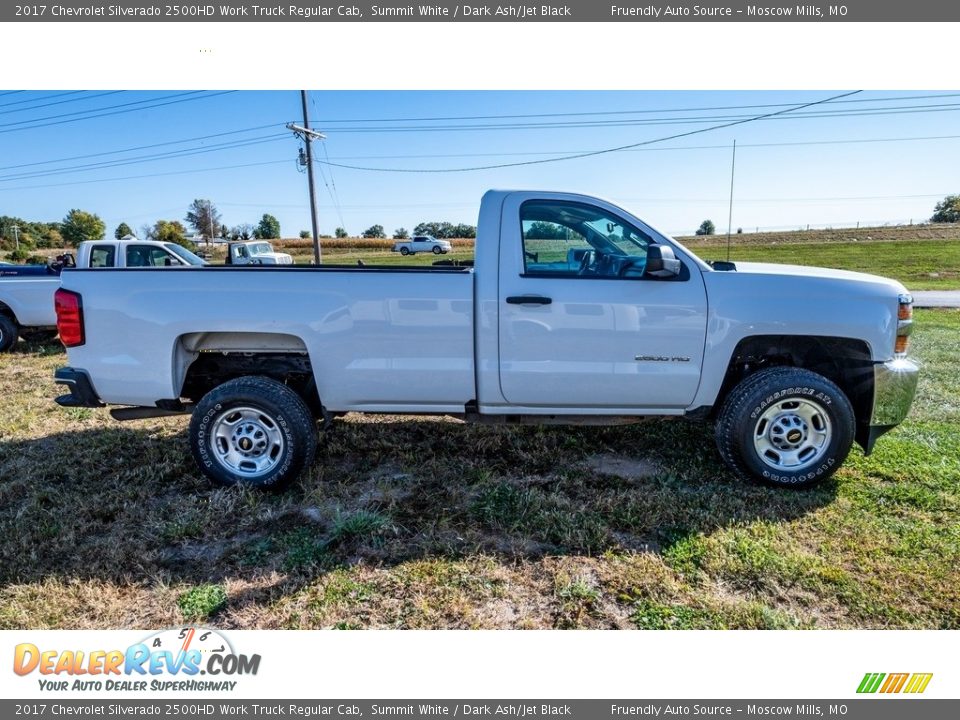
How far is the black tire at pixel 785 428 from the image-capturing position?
3590 mm

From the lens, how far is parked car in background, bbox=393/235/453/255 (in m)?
28.7

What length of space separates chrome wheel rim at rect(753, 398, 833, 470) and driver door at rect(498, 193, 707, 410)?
544mm

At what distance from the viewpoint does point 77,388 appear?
3.61 metres

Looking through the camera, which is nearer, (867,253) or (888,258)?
(888,258)

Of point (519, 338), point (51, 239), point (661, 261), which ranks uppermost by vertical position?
point (51, 239)

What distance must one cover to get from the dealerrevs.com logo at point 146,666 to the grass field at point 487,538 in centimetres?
14

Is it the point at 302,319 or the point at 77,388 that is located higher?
the point at 302,319

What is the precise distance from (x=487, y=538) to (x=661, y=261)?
196 centimetres

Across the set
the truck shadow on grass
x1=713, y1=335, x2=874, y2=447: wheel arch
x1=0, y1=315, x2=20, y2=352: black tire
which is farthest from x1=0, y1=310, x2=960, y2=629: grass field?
x1=0, y1=315, x2=20, y2=352: black tire

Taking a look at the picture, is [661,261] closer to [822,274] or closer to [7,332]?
[822,274]

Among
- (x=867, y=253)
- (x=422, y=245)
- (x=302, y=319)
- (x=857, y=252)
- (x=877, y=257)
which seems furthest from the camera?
(x=857, y=252)

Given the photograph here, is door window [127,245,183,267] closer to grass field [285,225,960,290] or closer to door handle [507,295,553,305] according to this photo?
door handle [507,295,553,305]

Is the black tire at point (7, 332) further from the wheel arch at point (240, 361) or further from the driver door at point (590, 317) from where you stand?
the driver door at point (590, 317)

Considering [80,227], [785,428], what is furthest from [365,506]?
[80,227]
